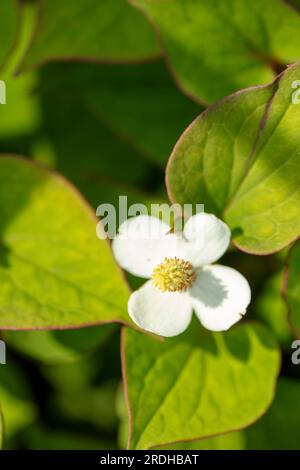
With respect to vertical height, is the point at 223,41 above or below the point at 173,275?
above

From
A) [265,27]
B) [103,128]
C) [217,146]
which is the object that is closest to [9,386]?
[103,128]

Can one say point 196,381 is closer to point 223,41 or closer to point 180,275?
point 180,275

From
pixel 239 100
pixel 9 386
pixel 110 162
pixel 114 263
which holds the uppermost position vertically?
pixel 239 100

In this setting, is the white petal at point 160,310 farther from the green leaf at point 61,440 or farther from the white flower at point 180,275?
the green leaf at point 61,440

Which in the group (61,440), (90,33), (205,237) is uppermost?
(90,33)

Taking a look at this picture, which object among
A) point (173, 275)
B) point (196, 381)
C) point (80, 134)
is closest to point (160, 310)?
point (173, 275)

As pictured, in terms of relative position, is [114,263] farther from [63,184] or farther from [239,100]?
[239,100]

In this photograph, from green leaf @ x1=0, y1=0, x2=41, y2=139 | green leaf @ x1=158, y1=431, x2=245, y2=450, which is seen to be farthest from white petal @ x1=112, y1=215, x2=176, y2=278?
green leaf @ x1=0, y1=0, x2=41, y2=139
